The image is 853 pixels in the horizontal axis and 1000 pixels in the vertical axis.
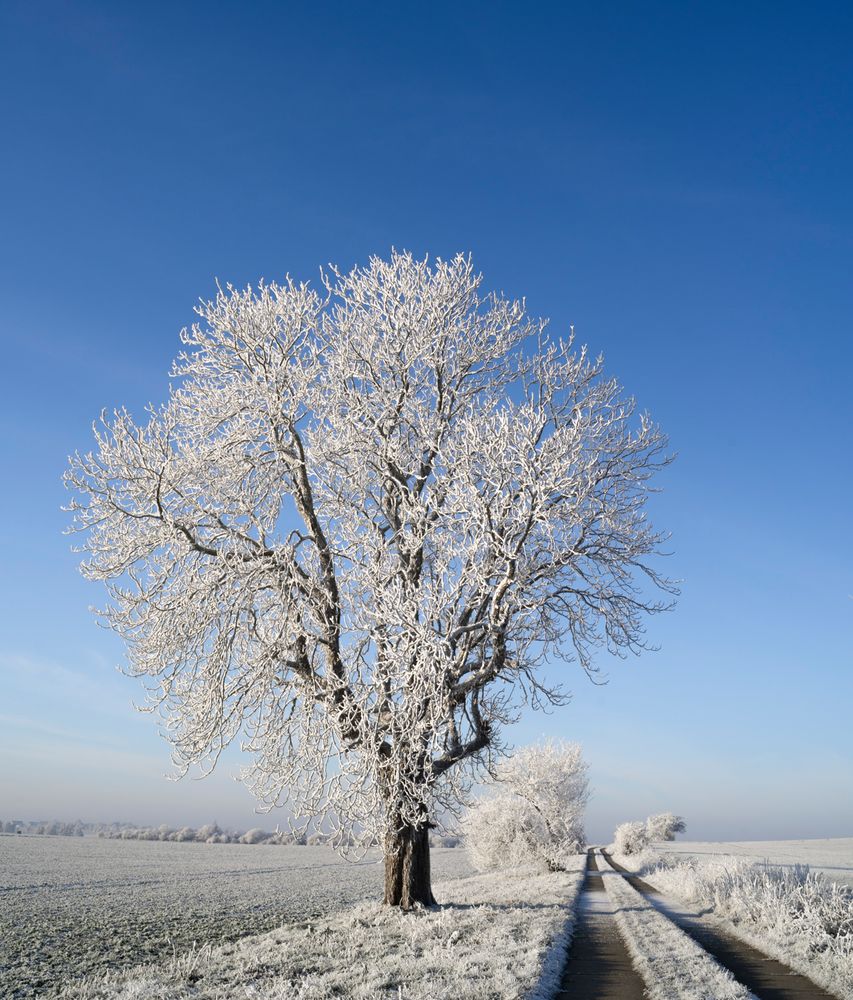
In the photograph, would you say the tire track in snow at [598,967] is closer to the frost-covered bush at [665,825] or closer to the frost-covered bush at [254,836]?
the frost-covered bush at [665,825]

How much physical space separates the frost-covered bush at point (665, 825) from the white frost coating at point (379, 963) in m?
79.7

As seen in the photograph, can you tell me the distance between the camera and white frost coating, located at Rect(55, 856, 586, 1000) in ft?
23.8

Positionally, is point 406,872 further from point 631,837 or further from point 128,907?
point 631,837

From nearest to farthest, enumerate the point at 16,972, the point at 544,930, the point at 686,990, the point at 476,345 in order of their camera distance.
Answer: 1. the point at 686,990
2. the point at 544,930
3. the point at 16,972
4. the point at 476,345

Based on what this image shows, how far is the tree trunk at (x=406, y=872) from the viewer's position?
1244cm

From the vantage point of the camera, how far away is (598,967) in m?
9.16

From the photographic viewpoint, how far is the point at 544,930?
10.8m

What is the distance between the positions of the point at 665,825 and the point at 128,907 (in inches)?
2922

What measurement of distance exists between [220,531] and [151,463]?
1560 mm

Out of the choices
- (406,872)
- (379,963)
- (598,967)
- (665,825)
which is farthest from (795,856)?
(379,963)

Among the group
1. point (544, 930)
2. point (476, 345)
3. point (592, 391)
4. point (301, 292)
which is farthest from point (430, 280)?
point (544, 930)

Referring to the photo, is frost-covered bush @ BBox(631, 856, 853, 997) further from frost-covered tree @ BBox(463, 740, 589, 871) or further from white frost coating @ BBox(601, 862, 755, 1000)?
frost-covered tree @ BBox(463, 740, 589, 871)

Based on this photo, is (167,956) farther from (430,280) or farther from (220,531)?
(430,280)

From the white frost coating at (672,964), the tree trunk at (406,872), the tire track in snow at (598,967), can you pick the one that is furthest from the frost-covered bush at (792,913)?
the tree trunk at (406,872)
